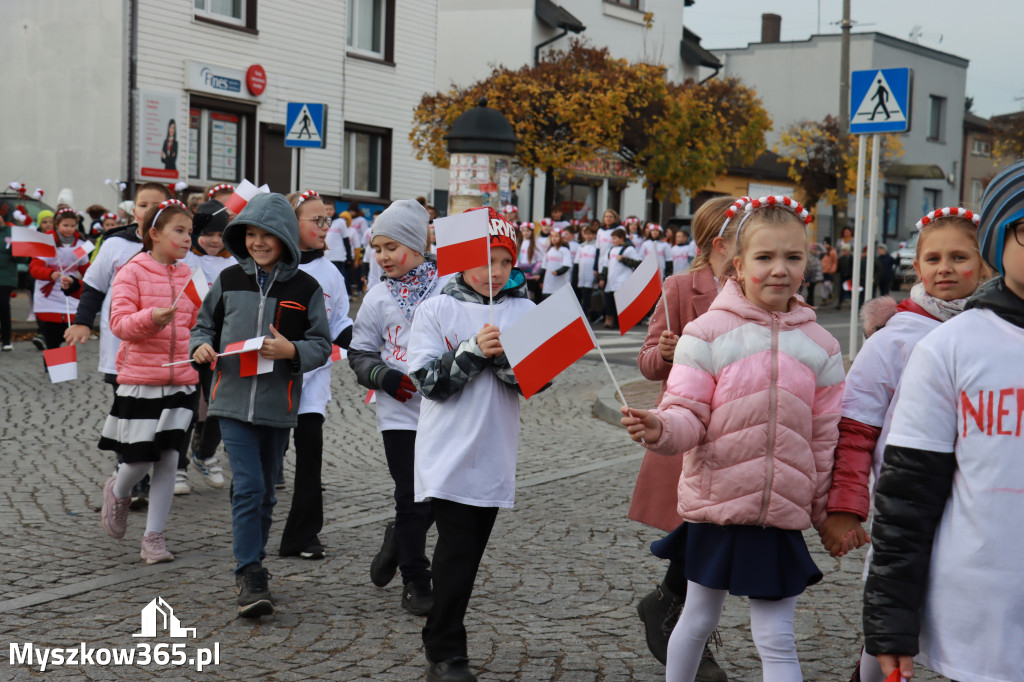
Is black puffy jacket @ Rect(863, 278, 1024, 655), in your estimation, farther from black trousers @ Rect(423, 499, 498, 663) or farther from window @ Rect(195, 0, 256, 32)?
window @ Rect(195, 0, 256, 32)

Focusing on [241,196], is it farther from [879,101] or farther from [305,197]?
[879,101]

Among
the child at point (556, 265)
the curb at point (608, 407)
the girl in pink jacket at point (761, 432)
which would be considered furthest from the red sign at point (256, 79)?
the girl in pink jacket at point (761, 432)

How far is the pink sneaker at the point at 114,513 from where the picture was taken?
5762mm

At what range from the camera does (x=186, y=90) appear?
22719mm

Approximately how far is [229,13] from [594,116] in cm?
807

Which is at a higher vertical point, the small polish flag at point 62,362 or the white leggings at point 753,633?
the small polish flag at point 62,362

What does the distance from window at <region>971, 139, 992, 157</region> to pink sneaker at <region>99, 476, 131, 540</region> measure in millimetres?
55843

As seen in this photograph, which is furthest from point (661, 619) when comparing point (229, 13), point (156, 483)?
point (229, 13)

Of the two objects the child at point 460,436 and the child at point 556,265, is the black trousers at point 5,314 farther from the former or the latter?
the child at point 460,436

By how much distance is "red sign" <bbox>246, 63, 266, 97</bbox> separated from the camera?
2383 centimetres

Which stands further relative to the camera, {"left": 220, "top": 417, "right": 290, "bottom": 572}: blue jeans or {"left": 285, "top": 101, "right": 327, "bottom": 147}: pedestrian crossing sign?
{"left": 285, "top": 101, "right": 327, "bottom": 147}: pedestrian crossing sign

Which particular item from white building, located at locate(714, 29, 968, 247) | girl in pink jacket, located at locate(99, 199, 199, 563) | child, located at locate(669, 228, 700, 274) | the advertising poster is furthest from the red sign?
white building, located at locate(714, 29, 968, 247)

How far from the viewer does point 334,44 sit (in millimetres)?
26109

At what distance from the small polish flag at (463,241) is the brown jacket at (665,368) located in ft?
2.25
